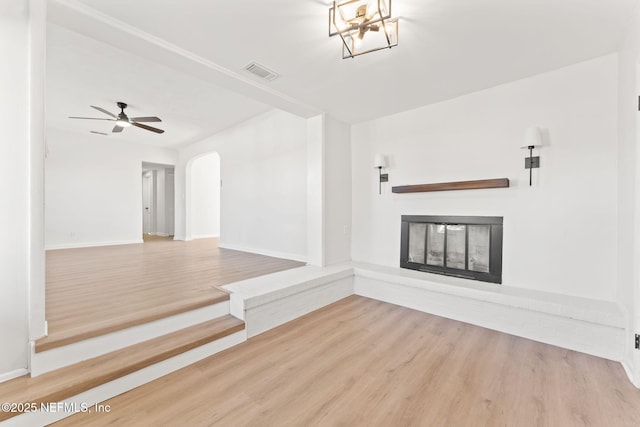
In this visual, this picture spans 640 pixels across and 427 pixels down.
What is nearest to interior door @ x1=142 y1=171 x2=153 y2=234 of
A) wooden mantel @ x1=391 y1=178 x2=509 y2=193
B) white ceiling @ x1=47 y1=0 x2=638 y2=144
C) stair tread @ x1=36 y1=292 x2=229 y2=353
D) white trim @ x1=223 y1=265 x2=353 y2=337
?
white ceiling @ x1=47 y1=0 x2=638 y2=144

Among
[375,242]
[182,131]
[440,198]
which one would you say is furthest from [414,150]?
[182,131]

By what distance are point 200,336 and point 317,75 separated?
8.72 feet

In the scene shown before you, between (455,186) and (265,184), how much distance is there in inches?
133

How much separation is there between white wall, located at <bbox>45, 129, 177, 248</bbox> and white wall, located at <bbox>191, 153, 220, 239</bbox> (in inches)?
48.9

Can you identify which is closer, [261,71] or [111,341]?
[111,341]

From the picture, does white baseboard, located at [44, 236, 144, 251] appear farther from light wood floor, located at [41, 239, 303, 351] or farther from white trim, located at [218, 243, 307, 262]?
white trim, located at [218, 243, 307, 262]

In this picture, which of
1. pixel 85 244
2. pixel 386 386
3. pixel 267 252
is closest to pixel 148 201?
pixel 85 244

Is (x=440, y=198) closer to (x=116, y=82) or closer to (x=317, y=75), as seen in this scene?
(x=317, y=75)

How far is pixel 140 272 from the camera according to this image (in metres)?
3.58

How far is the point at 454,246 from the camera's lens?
325 cm

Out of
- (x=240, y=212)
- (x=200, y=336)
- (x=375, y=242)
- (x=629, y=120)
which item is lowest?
(x=200, y=336)

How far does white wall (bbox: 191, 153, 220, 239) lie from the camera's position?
761cm

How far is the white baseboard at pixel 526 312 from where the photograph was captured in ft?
7.01

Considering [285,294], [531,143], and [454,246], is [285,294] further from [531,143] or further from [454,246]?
[531,143]
